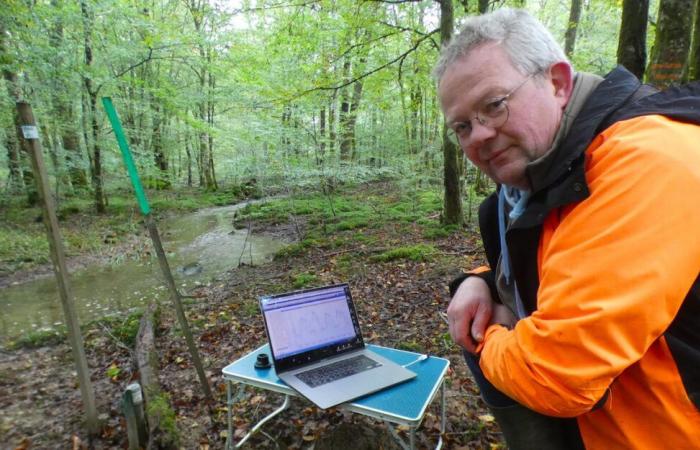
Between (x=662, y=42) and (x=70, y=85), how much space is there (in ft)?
40.0

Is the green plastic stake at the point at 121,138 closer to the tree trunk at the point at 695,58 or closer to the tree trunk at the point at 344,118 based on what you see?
the tree trunk at the point at 695,58

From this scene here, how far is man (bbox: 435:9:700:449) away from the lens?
87 cm

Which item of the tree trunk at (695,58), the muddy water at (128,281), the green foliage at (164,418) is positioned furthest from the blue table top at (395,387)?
the muddy water at (128,281)

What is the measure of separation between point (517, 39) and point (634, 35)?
10.8 ft

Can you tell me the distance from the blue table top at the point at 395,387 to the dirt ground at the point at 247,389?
0.94ft

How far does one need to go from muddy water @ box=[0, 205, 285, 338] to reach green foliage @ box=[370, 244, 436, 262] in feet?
10.2

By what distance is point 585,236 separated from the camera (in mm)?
941

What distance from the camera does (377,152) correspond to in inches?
679

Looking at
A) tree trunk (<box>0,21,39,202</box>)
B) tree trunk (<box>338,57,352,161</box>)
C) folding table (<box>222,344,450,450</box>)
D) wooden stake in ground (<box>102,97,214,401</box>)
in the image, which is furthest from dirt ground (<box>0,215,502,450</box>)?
tree trunk (<box>0,21,39,202</box>)

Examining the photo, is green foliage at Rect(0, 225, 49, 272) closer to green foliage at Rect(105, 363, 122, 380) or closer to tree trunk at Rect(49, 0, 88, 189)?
tree trunk at Rect(49, 0, 88, 189)

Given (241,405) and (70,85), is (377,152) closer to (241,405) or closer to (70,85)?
(70,85)

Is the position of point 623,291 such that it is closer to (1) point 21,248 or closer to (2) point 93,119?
(1) point 21,248

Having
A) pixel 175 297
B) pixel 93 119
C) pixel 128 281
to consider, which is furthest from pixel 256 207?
pixel 175 297

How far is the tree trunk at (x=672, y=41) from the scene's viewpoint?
10.6 ft
